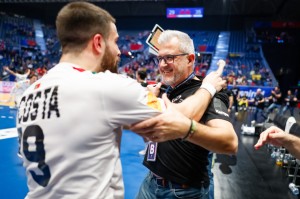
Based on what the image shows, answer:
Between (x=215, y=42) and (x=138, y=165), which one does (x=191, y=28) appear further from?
(x=138, y=165)

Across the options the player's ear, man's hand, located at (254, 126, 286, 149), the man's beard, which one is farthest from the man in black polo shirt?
the player's ear

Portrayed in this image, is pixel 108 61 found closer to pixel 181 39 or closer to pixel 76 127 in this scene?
pixel 76 127

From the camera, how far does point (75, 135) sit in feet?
3.58

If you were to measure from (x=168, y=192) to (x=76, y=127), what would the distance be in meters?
1.10

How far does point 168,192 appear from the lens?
194 cm

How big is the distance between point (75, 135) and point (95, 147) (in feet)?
0.33

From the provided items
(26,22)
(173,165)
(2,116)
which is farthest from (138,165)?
(26,22)

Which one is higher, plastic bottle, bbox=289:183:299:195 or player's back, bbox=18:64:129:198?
player's back, bbox=18:64:129:198

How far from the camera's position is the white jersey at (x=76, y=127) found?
1091 millimetres

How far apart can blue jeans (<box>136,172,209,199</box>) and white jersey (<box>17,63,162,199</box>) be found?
827 millimetres

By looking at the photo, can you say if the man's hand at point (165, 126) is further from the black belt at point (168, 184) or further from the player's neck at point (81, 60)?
the black belt at point (168, 184)

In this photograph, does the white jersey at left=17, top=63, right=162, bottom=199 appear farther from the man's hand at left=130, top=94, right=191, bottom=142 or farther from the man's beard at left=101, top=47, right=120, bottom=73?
the man's beard at left=101, top=47, right=120, bottom=73

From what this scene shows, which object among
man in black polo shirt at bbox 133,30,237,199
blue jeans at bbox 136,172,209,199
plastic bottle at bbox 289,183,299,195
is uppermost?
man in black polo shirt at bbox 133,30,237,199

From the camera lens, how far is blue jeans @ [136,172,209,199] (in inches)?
74.4
